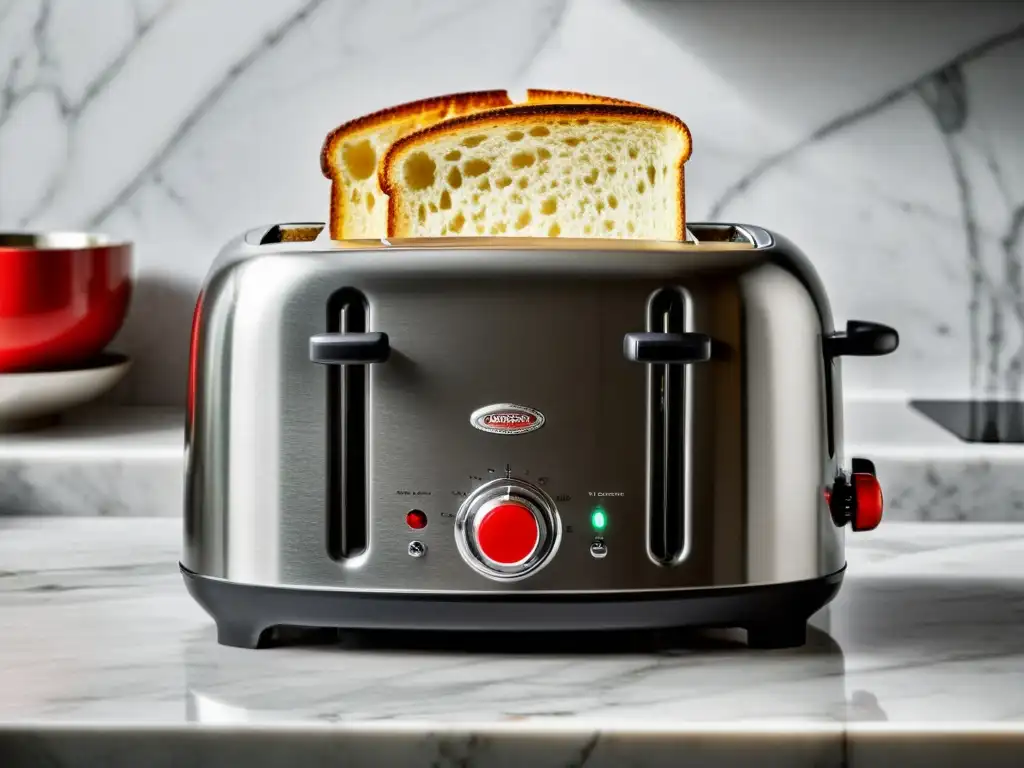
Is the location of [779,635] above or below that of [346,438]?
below

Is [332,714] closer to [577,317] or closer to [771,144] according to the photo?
[577,317]

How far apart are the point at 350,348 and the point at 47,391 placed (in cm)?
59

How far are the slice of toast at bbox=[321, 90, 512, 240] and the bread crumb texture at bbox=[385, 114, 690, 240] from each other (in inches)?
2.6

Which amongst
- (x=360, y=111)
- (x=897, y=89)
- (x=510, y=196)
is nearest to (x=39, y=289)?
(x=360, y=111)

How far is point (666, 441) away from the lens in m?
0.71

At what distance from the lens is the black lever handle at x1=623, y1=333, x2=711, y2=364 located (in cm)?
70

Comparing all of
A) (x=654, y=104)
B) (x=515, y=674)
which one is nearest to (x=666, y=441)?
(x=515, y=674)

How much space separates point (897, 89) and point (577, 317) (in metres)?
0.72

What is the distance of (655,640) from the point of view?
2.58ft

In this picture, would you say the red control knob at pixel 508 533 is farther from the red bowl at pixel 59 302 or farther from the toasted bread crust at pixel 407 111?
the red bowl at pixel 59 302

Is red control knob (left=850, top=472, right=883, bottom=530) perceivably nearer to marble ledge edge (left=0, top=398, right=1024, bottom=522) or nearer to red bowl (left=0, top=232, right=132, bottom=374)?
marble ledge edge (left=0, top=398, right=1024, bottom=522)

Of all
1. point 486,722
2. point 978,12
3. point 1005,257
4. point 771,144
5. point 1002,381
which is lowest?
point 486,722

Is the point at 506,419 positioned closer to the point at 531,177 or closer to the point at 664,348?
the point at 664,348

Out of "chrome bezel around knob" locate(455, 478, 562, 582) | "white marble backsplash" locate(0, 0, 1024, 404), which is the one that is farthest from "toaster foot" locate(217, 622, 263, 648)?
"white marble backsplash" locate(0, 0, 1024, 404)
